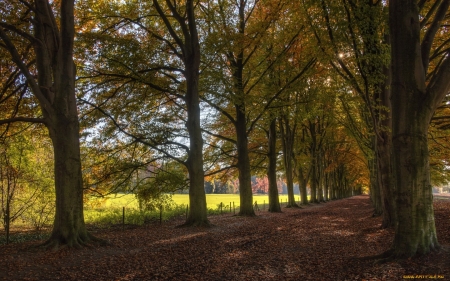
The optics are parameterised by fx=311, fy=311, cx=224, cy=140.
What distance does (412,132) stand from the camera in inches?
245

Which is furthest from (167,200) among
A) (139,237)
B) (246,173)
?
(246,173)

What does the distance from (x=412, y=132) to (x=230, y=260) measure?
4.85 metres

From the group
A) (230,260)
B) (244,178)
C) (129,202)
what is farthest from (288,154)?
(230,260)

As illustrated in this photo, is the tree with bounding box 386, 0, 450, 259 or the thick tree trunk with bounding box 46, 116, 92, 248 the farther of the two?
the thick tree trunk with bounding box 46, 116, 92, 248

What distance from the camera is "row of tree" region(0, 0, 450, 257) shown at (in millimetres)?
6387

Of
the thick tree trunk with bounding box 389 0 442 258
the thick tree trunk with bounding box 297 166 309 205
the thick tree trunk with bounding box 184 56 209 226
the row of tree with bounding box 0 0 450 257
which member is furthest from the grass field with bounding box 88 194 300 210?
the thick tree trunk with bounding box 389 0 442 258

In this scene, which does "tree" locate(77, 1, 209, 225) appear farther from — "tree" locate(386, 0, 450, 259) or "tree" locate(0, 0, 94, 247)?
"tree" locate(386, 0, 450, 259)

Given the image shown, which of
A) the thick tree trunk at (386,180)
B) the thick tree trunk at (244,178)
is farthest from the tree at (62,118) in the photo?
the thick tree trunk at (244,178)

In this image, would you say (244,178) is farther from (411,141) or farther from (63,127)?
(411,141)

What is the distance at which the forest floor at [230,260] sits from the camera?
232 inches

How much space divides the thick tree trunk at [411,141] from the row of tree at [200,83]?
0.07 ft

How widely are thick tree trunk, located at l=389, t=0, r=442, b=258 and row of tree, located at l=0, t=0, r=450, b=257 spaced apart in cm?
2

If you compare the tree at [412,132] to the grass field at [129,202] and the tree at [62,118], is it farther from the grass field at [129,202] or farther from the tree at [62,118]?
the grass field at [129,202]

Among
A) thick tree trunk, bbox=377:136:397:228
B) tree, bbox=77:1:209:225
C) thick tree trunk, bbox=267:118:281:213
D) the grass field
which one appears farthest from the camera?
thick tree trunk, bbox=267:118:281:213
